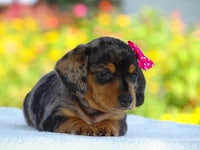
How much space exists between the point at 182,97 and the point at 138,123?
8.55 feet

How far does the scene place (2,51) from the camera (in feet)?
22.4

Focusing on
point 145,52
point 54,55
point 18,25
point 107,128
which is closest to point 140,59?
point 107,128

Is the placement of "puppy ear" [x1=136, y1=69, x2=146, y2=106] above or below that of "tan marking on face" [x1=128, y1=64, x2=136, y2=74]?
below

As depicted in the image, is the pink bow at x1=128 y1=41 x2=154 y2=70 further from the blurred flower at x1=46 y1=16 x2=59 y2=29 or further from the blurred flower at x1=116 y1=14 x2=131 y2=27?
the blurred flower at x1=46 y1=16 x2=59 y2=29

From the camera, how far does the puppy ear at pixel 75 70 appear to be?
10.6ft

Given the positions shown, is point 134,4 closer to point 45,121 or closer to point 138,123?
point 138,123

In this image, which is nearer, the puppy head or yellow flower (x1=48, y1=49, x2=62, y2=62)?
the puppy head

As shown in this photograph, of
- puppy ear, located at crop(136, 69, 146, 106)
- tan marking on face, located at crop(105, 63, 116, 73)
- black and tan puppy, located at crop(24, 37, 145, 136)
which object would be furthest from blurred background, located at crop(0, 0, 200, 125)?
tan marking on face, located at crop(105, 63, 116, 73)

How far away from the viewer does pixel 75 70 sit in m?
3.26

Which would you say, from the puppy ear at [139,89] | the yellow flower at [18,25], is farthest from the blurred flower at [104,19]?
the puppy ear at [139,89]

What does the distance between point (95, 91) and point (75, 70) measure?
15cm

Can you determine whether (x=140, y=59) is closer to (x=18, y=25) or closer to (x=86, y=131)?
(x=86, y=131)

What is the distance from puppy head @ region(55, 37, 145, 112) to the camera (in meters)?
3.14

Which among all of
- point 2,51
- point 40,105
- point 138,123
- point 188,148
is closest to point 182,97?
point 2,51
